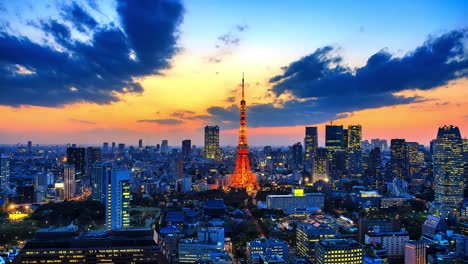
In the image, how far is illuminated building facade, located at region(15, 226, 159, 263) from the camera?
1246 centimetres

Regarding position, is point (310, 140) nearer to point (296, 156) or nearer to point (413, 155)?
point (296, 156)

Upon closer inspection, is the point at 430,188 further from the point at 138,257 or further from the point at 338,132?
the point at 138,257

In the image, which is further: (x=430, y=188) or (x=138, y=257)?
(x=430, y=188)

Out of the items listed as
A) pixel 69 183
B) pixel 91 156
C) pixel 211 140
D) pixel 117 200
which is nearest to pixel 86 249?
pixel 117 200

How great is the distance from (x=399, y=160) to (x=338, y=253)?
121 ft

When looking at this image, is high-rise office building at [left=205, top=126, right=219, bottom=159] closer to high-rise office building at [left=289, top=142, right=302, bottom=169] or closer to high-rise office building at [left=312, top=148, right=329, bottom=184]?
high-rise office building at [left=289, top=142, right=302, bottom=169]

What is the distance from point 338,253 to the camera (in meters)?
14.2

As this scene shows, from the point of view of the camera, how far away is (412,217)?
25516 millimetres

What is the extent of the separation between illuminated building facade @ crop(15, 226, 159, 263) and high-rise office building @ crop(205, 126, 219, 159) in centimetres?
6153

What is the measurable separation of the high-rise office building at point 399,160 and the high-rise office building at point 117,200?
32.7m

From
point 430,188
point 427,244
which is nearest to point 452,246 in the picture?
point 427,244

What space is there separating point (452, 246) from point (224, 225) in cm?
964

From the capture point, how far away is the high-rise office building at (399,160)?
46188 mm

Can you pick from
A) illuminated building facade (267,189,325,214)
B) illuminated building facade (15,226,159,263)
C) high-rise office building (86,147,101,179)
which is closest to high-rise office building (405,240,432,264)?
illuminated building facade (15,226,159,263)
